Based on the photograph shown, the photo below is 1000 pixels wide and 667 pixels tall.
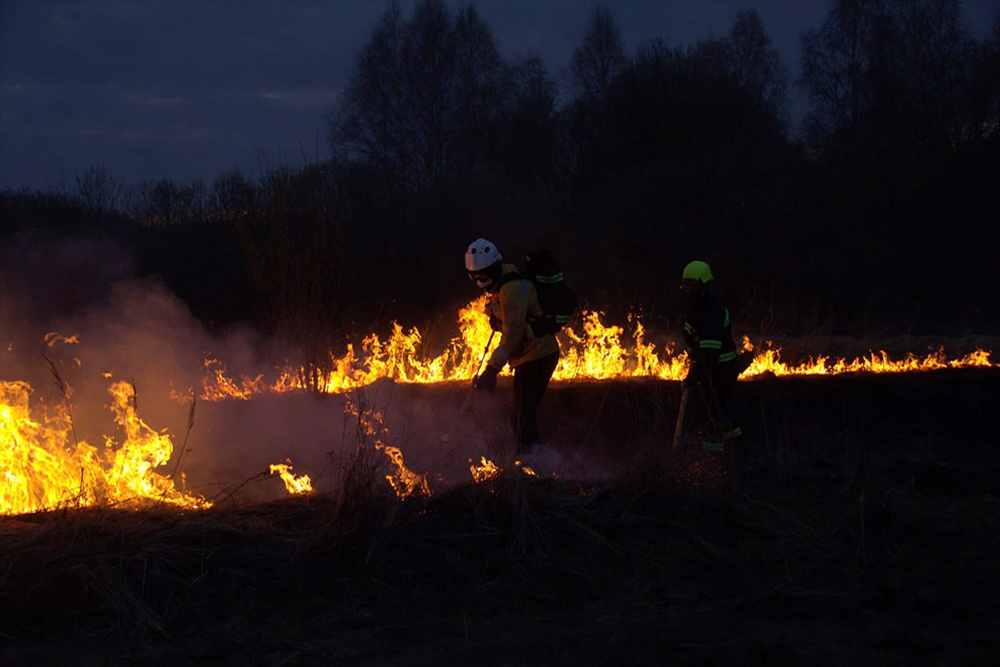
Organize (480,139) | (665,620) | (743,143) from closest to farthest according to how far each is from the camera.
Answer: (665,620), (743,143), (480,139)

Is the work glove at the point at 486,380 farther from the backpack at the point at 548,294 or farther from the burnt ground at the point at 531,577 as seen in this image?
the burnt ground at the point at 531,577

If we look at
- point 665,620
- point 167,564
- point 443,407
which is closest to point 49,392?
point 443,407

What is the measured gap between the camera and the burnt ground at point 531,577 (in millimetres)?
3852

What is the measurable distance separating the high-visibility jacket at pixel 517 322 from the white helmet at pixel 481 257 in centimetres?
14

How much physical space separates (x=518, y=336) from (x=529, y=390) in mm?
476

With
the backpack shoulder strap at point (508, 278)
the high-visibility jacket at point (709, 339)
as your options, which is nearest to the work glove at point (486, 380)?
the backpack shoulder strap at point (508, 278)

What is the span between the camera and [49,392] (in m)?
11.2

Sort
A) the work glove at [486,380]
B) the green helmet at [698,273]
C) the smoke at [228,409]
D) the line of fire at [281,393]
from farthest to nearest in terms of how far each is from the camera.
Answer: the smoke at [228,409]
the green helmet at [698,273]
the work glove at [486,380]
the line of fire at [281,393]

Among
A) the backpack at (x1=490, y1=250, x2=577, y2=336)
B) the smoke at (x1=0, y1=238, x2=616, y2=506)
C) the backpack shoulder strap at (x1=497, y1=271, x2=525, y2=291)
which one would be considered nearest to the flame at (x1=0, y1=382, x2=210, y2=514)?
the smoke at (x1=0, y1=238, x2=616, y2=506)

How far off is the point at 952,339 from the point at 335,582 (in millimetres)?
14127

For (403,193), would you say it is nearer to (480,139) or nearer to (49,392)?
(480,139)

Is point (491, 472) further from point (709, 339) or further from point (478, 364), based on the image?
point (478, 364)

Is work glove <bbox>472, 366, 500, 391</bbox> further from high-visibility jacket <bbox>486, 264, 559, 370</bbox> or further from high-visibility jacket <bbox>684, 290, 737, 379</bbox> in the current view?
high-visibility jacket <bbox>684, 290, 737, 379</bbox>

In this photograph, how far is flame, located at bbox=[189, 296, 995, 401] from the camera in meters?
11.6
